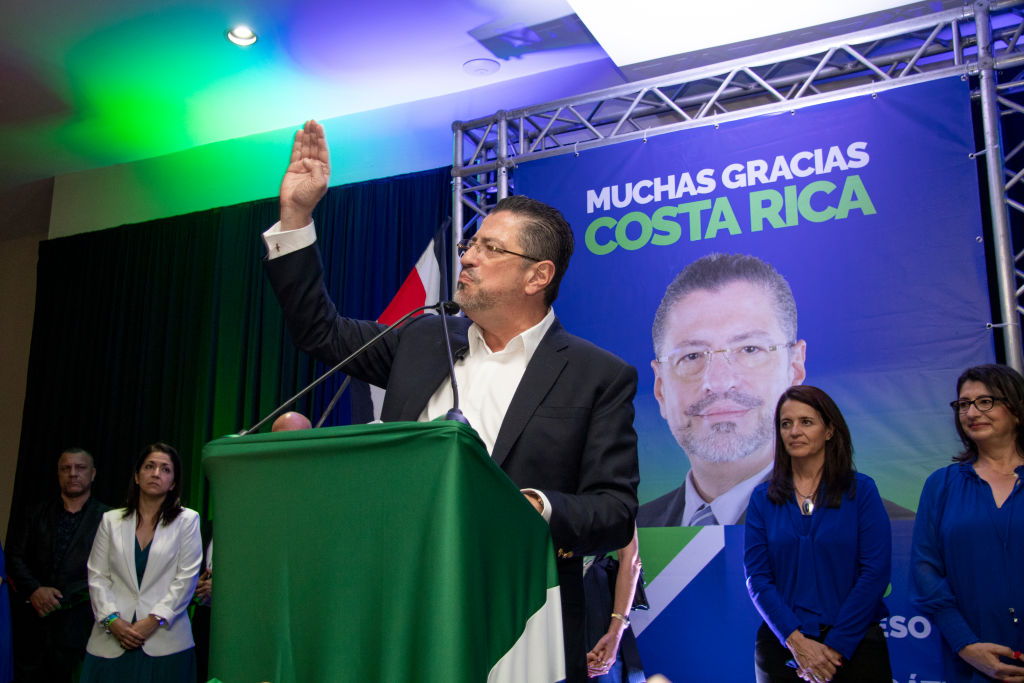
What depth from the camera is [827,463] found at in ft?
11.2

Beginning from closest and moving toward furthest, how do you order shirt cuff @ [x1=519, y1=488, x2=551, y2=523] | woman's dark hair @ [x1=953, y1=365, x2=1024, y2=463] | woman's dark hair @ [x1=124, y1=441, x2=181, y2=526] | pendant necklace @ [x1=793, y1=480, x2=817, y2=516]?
1. shirt cuff @ [x1=519, y1=488, x2=551, y2=523]
2. woman's dark hair @ [x1=953, y1=365, x2=1024, y2=463]
3. pendant necklace @ [x1=793, y1=480, x2=817, y2=516]
4. woman's dark hair @ [x1=124, y1=441, x2=181, y2=526]

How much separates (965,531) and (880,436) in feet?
3.20

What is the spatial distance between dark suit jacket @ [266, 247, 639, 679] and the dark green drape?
13.5ft

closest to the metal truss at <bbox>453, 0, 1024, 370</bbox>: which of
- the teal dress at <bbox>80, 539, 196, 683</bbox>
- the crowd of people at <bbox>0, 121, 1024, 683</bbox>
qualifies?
the crowd of people at <bbox>0, 121, 1024, 683</bbox>

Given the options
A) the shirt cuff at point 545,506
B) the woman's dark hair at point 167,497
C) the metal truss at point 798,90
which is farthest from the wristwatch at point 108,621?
the shirt cuff at point 545,506

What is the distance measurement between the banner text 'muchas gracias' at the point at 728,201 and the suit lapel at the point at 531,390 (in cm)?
283

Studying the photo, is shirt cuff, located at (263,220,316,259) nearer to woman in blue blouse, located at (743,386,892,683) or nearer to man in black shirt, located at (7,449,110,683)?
woman in blue blouse, located at (743,386,892,683)

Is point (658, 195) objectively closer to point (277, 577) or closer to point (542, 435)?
point (542, 435)

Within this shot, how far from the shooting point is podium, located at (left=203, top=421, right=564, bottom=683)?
1145 mm

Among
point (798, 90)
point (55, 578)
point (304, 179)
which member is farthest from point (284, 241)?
point (55, 578)

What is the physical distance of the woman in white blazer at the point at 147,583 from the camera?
3.98m

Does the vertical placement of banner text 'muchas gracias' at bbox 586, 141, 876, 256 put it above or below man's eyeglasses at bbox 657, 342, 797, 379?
above

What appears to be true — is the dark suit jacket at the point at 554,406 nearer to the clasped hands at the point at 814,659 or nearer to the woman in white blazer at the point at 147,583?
the clasped hands at the point at 814,659

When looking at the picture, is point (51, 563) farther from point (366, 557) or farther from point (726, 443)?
point (366, 557)
